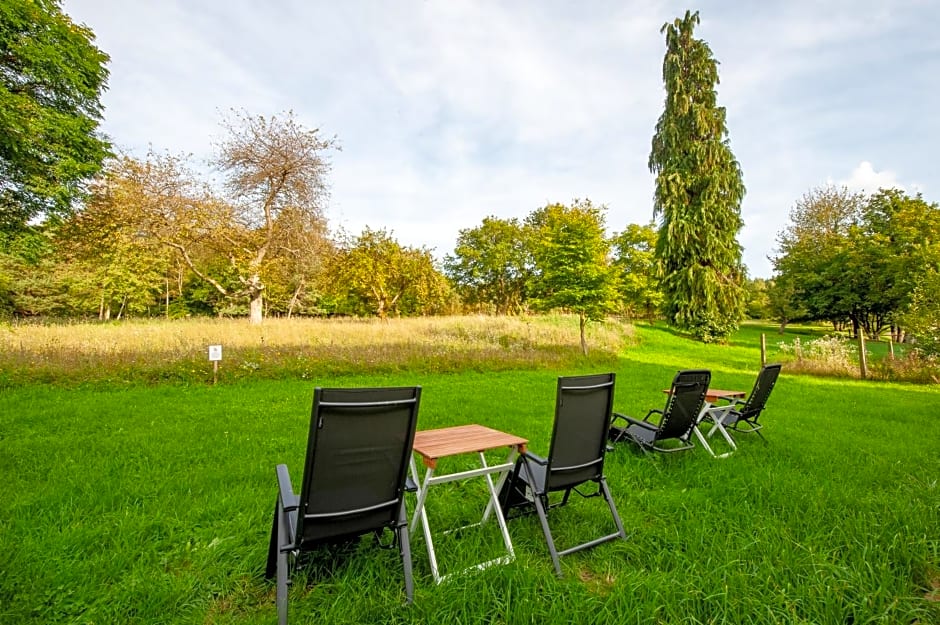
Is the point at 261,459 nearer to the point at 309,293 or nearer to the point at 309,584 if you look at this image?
the point at 309,584

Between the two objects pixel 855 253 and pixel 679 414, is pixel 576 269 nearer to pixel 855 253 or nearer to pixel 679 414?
pixel 679 414

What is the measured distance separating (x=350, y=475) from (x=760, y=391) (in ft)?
17.7

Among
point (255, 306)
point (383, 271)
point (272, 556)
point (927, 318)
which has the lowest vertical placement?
point (272, 556)

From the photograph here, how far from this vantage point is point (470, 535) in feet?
9.15

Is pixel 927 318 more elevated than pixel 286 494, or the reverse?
pixel 927 318

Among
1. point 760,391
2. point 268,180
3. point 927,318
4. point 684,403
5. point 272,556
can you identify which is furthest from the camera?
point 268,180

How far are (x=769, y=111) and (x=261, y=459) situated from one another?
1287cm

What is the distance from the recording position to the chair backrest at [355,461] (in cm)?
A: 188

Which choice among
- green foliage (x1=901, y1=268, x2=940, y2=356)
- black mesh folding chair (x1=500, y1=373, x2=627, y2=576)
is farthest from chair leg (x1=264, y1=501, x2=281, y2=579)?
green foliage (x1=901, y1=268, x2=940, y2=356)

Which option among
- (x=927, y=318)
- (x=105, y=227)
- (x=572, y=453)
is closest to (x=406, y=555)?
(x=572, y=453)

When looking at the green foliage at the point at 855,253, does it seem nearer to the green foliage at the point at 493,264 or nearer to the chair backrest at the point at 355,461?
the green foliage at the point at 493,264

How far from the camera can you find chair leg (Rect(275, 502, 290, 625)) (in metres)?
1.79

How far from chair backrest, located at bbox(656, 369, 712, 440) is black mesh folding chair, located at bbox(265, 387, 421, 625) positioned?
312 cm

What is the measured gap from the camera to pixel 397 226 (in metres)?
24.2
